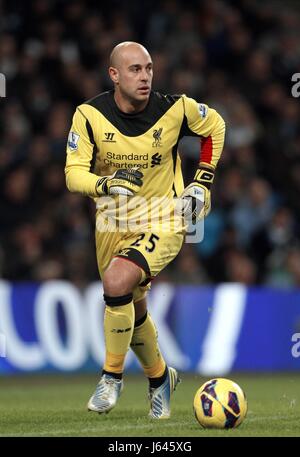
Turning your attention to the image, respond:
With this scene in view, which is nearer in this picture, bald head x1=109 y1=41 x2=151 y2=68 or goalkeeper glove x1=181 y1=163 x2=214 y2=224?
bald head x1=109 y1=41 x2=151 y2=68

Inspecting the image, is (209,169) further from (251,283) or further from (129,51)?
(251,283)

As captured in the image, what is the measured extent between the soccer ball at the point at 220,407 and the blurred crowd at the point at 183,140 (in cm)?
617

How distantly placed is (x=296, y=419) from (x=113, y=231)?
1845 millimetres

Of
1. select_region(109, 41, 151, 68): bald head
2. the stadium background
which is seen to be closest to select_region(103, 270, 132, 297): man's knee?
select_region(109, 41, 151, 68): bald head

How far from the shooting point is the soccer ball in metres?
7.41

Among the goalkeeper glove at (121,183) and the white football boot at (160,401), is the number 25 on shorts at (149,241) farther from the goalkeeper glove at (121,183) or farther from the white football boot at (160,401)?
the white football boot at (160,401)

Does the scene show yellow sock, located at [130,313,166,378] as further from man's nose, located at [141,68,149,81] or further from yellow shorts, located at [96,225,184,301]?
man's nose, located at [141,68,149,81]

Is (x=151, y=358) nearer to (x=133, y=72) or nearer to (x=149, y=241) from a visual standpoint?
(x=149, y=241)

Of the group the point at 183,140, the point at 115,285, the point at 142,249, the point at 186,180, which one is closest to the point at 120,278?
the point at 115,285

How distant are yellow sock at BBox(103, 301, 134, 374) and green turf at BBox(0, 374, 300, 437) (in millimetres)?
403

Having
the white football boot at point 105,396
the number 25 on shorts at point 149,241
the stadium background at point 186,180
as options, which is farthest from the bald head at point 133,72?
the stadium background at point 186,180

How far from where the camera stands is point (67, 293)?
13.3 m

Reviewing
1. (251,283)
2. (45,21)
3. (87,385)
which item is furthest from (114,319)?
(45,21)

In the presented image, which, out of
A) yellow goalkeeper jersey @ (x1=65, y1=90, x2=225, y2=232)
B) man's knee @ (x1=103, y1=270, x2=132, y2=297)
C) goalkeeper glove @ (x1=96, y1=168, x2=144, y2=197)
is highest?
yellow goalkeeper jersey @ (x1=65, y1=90, x2=225, y2=232)
